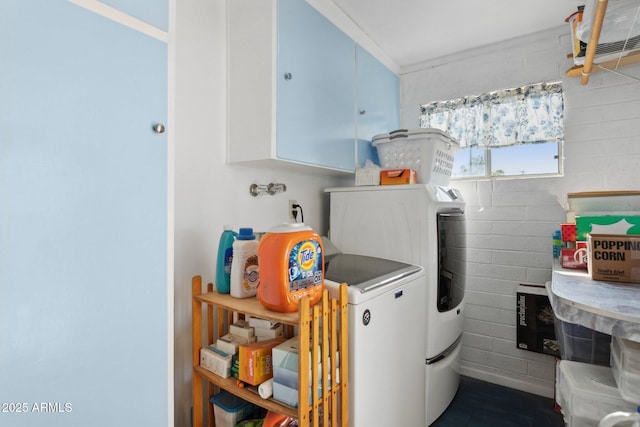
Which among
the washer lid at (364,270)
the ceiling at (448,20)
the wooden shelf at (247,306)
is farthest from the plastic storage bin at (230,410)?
the ceiling at (448,20)

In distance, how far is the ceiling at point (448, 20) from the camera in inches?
80.6

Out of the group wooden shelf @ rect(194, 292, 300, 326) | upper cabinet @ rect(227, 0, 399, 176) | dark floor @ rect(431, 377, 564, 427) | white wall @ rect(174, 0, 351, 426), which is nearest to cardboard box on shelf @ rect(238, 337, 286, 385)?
wooden shelf @ rect(194, 292, 300, 326)

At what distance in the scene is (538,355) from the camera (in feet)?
7.76

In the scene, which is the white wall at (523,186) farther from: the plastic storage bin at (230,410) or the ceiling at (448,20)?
the plastic storage bin at (230,410)

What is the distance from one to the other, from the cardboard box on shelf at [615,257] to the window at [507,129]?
1056 millimetres

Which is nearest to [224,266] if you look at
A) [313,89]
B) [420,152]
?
[313,89]

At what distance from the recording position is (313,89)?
1.82 meters

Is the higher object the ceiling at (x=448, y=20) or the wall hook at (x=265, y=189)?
the ceiling at (x=448, y=20)

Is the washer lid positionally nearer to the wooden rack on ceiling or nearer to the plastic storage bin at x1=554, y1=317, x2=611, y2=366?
the plastic storage bin at x1=554, y1=317, x2=611, y2=366

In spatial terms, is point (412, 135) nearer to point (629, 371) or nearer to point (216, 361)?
point (629, 371)

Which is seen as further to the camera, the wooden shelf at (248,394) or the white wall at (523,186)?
the white wall at (523,186)

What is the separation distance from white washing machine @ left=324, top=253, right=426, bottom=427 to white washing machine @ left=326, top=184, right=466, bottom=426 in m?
0.07

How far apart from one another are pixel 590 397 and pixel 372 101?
2080mm

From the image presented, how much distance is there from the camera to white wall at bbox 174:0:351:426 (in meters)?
1.55
